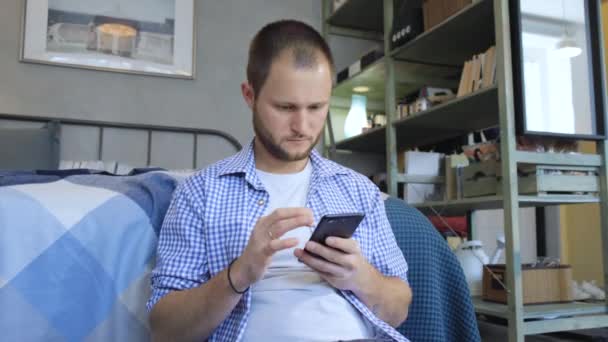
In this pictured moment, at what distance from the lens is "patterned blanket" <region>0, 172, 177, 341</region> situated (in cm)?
81

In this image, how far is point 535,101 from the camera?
5.52 feet

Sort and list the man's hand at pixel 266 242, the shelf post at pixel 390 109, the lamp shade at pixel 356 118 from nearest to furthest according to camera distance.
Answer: the man's hand at pixel 266 242 < the shelf post at pixel 390 109 < the lamp shade at pixel 356 118

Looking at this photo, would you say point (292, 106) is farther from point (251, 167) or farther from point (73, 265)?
point (73, 265)

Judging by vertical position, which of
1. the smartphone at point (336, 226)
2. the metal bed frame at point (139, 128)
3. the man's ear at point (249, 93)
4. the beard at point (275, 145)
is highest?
the metal bed frame at point (139, 128)

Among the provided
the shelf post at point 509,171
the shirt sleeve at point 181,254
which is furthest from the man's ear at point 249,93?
the shelf post at point 509,171

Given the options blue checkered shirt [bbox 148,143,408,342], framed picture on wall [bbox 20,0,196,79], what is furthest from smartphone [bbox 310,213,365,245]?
framed picture on wall [bbox 20,0,196,79]

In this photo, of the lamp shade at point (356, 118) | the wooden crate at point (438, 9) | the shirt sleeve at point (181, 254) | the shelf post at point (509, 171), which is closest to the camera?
the shirt sleeve at point (181, 254)

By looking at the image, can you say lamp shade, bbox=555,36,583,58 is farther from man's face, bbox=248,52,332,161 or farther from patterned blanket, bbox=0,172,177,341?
patterned blanket, bbox=0,172,177,341

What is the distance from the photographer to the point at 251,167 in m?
0.85

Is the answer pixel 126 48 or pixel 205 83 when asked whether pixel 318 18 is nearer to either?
pixel 205 83

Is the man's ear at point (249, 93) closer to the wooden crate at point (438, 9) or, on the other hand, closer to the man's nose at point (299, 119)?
the man's nose at point (299, 119)

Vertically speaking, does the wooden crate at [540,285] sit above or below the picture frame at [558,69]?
below

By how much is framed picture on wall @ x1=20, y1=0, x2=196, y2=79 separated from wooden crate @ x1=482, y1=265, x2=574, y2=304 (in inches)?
71.6

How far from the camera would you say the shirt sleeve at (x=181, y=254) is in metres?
0.75
